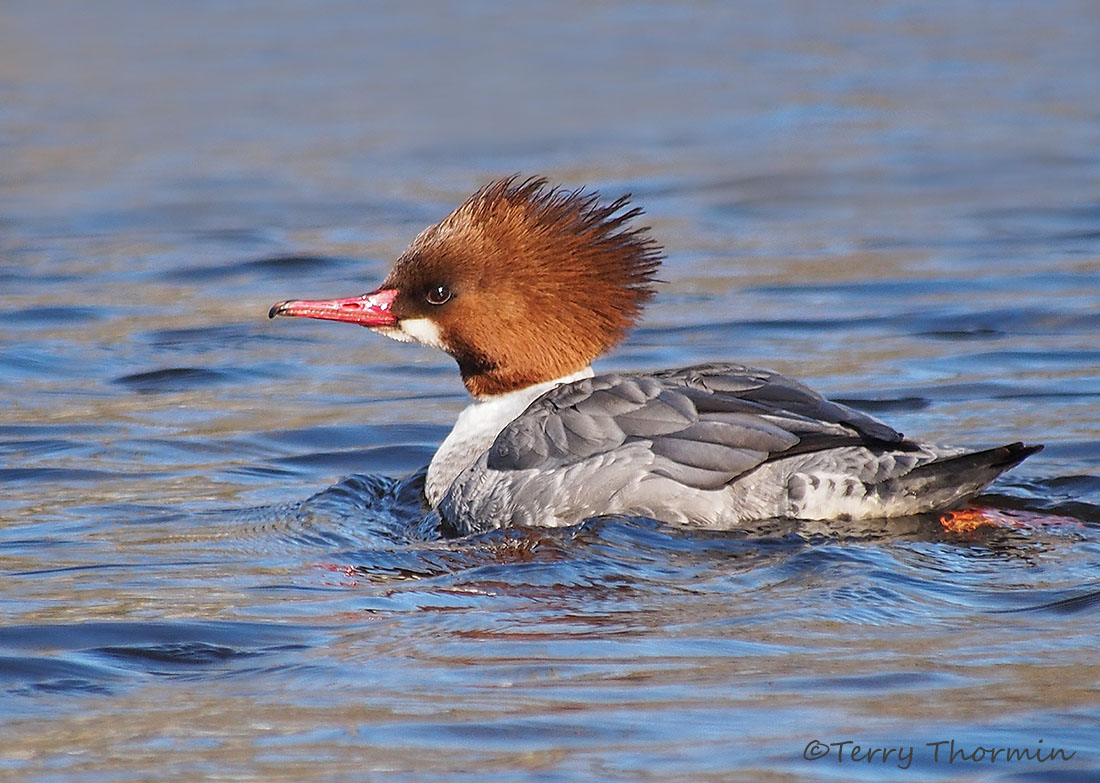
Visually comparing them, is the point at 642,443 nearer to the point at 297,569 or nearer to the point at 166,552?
the point at 297,569

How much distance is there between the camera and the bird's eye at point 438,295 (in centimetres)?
692

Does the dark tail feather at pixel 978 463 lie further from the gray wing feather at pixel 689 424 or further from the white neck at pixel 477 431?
the white neck at pixel 477 431

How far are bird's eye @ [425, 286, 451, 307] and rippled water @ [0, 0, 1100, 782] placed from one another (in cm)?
80

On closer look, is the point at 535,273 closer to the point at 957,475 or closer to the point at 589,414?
the point at 589,414

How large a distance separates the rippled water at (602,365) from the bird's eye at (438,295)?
80cm

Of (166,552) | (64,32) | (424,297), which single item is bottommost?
(166,552)

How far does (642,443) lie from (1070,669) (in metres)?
1.95

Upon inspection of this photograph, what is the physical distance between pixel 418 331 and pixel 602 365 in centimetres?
250

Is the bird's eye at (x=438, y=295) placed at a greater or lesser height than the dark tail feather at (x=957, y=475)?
greater

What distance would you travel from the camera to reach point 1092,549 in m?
5.78

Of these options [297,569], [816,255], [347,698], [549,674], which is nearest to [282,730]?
[347,698]

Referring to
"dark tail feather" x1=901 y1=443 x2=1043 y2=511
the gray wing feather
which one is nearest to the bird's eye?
the gray wing feather

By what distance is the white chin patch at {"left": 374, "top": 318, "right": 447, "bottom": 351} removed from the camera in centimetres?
698

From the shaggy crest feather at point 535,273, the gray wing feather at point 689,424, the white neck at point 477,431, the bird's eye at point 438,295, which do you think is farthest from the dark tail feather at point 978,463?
the bird's eye at point 438,295
